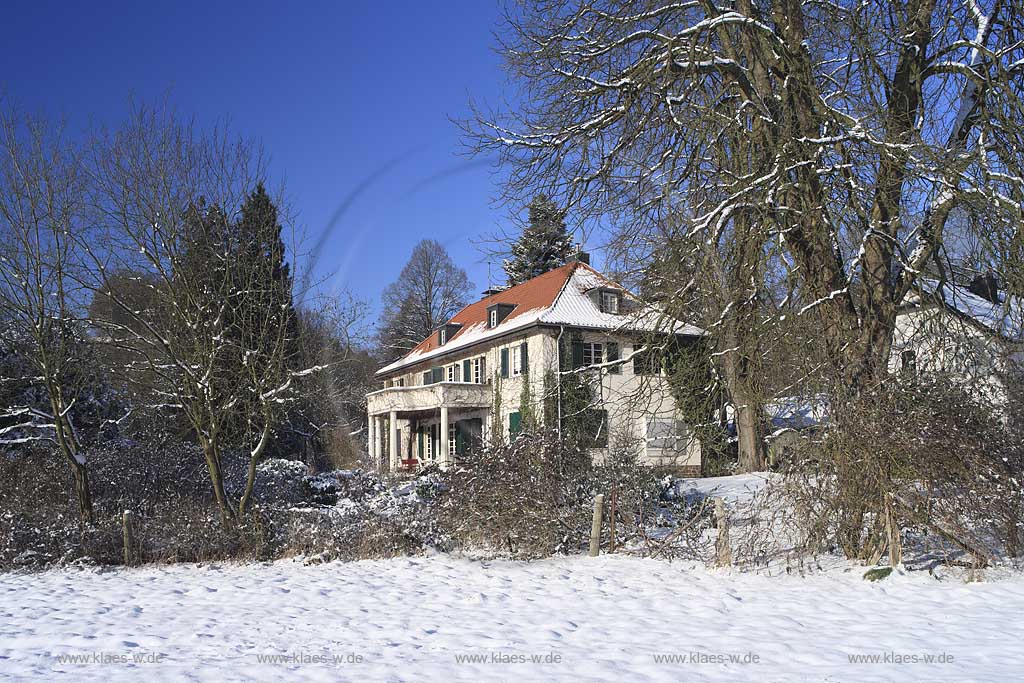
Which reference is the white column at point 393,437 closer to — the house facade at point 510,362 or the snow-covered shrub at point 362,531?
the house facade at point 510,362

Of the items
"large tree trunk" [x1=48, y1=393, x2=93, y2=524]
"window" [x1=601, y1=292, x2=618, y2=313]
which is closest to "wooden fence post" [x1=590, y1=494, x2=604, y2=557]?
"large tree trunk" [x1=48, y1=393, x2=93, y2=524]

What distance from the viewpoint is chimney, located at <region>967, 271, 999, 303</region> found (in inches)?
381

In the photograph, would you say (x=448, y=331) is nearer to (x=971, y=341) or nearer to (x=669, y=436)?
(x=669, y=436)

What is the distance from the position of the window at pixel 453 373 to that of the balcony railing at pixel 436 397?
94.8 inches

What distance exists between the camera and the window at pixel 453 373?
36688 millimetres

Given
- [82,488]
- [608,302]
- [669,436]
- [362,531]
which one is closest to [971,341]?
[669,436]

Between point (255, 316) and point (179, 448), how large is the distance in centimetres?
440

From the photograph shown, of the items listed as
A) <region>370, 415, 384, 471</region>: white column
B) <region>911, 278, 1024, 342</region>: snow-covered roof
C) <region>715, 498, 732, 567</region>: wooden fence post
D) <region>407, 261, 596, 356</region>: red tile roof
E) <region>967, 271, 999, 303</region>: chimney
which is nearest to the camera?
<region>911, 278, 1024, 342</region>: snow-covered roof

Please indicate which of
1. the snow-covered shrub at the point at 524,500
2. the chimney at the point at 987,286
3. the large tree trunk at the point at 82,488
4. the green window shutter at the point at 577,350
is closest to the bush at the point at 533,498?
the snow-covered shrub at the point at 524,500

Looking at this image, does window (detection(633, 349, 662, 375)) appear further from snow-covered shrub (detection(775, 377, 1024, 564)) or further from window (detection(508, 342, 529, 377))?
window (detection(508, 342, 529, 377))

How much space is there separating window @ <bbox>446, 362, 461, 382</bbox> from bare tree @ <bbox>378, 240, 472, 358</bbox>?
14123mm

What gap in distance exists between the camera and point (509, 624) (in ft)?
26.4

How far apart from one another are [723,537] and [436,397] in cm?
2282

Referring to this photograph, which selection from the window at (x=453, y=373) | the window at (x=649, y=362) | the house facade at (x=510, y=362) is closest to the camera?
the window at (x=649, y=362)
